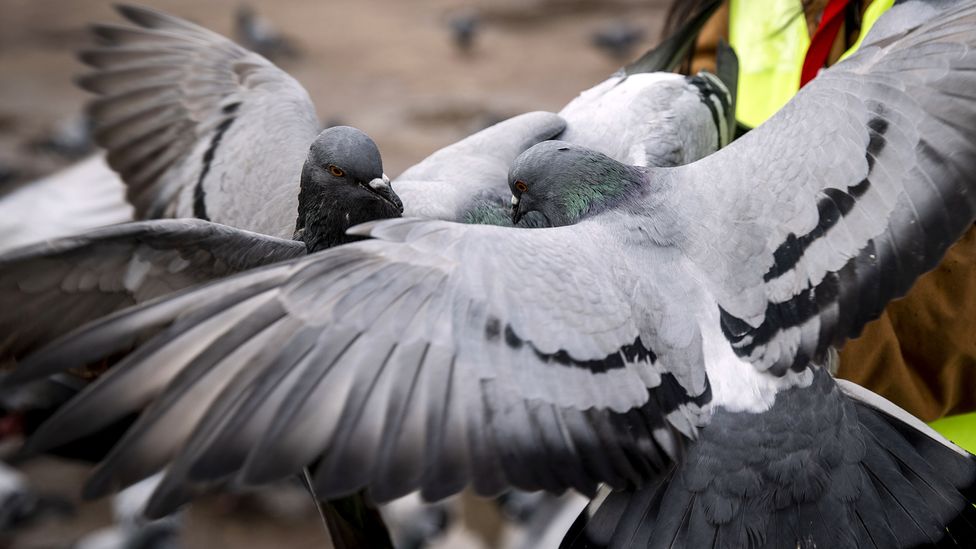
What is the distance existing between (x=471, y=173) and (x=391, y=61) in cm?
824

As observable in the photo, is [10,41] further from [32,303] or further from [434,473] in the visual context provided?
[434,473]

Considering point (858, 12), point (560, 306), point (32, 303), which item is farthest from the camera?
point (858, 12)

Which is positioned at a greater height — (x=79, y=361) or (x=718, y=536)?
(x=79, y=361)

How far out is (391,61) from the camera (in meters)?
10.7

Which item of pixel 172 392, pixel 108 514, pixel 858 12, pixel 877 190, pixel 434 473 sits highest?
pixel 858 12

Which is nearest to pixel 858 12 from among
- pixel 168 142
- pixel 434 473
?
pixel 434 473

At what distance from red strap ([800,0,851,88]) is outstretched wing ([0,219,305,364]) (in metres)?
1.53

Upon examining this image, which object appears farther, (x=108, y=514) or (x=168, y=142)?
(x=108, y=514)

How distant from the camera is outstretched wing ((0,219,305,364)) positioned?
6.73ft

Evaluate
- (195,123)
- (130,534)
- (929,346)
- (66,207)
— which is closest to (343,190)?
(195,123)

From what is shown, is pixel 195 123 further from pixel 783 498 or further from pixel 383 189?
pixel 783 498

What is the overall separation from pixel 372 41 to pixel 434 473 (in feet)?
33.8

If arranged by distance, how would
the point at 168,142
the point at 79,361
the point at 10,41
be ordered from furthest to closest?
the point at 10,41, the point at 168,142, the point at 79,361

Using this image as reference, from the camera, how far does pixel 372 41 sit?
1132 centimetres
